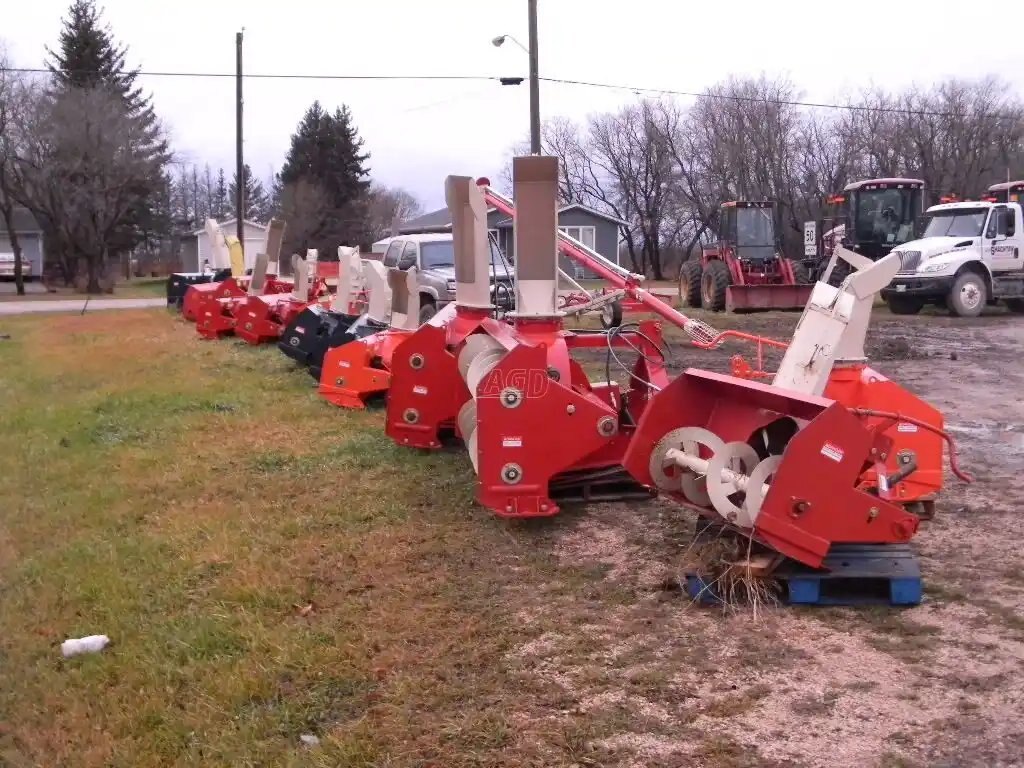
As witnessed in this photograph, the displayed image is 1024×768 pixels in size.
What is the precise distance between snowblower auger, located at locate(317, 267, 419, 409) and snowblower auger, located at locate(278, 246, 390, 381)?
3.31ft

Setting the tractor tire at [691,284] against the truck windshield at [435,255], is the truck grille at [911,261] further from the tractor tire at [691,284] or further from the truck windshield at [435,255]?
the truck windshield at [435,255]

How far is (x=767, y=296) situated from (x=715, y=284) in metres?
1.36

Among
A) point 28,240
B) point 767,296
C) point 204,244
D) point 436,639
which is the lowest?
point 436,639

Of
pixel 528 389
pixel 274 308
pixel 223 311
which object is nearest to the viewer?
pixel 528 389

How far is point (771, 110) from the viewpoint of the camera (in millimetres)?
51531

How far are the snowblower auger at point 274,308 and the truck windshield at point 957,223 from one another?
44.4 feet

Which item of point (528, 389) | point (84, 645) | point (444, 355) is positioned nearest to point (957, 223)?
point (444, 355)

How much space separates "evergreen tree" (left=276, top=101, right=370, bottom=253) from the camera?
185 feet

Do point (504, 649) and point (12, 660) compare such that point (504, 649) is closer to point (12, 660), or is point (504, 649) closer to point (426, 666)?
point (426, 666)

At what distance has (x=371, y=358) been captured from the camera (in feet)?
34.0

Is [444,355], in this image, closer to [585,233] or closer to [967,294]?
[967,294]

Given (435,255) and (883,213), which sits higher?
(883,213)

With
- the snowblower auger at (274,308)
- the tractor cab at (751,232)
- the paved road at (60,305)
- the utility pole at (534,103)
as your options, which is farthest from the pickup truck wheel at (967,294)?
the paved road at (60,305)

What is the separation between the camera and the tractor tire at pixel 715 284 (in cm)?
2242
